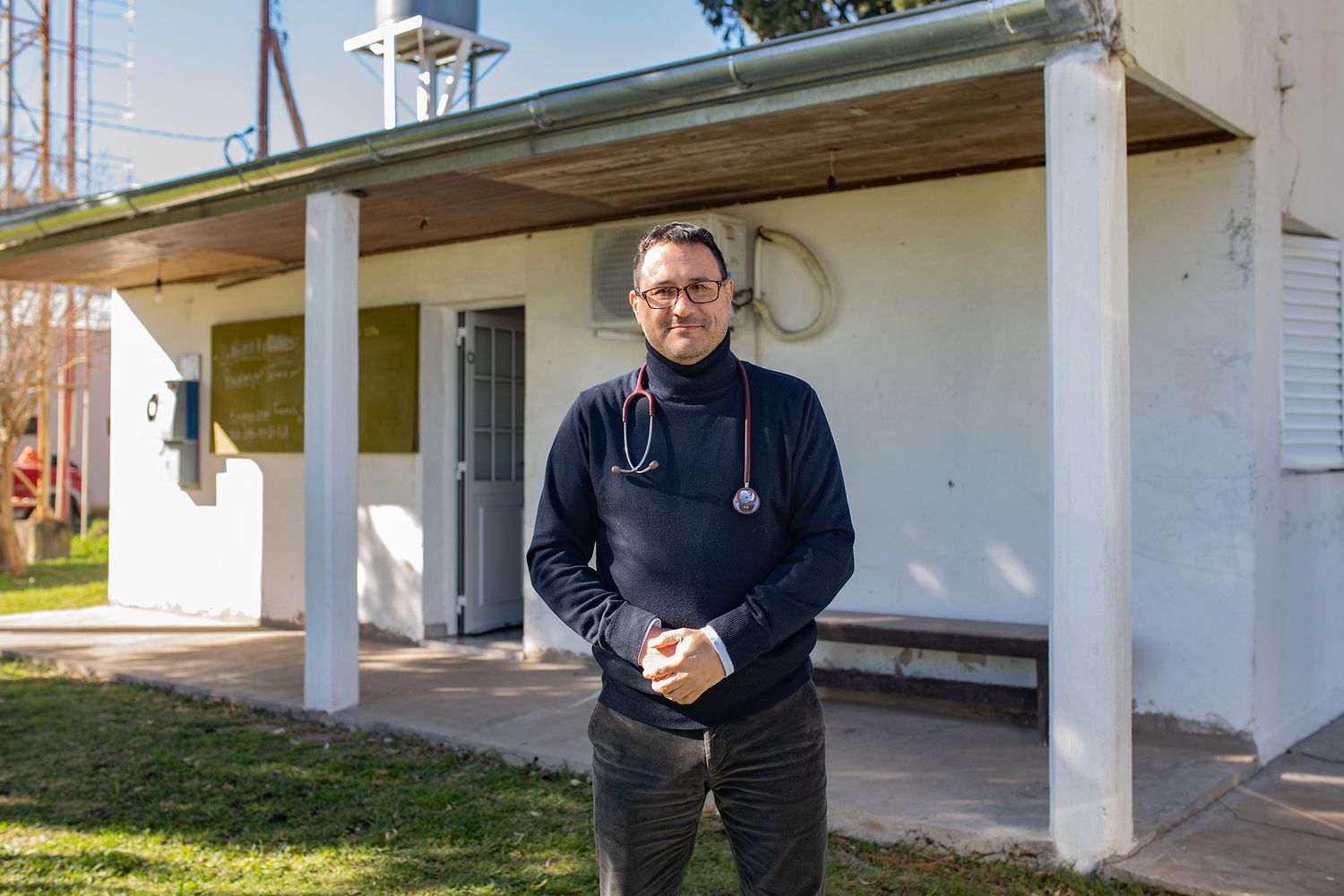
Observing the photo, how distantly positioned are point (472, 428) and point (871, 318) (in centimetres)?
320

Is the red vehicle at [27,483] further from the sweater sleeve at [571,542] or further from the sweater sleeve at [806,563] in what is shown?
the sweater sleeve at [806,563]

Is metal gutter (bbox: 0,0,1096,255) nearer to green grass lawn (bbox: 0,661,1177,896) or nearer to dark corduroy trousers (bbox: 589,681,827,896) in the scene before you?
dark corduroy trousers (bbox: 589,681,827,896)

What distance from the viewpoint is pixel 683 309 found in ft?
7.47

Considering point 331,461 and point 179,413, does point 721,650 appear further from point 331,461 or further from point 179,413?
point 179,413

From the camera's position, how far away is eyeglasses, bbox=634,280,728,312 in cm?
228

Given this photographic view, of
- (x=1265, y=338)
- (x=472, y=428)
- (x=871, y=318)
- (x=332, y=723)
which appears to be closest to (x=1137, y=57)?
(x=1265, y=338)

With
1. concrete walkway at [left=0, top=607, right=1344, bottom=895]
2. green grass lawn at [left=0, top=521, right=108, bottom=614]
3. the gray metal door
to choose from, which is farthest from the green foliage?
green grass lawn at [left=0, top=521, right=108, bottom=614]

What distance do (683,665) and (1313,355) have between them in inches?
188

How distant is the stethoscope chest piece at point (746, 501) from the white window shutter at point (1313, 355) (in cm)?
408

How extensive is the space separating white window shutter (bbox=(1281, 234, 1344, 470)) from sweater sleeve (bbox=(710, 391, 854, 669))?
3.91 meters

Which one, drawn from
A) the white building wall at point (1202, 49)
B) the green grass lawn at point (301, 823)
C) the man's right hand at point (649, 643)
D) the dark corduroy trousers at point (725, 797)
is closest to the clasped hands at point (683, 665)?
the man's right hand at point (649, 643)

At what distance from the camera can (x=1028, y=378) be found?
18.7 ft

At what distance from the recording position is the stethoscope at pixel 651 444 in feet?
7.43

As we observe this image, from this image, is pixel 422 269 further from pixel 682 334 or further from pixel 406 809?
pixel 682 334
